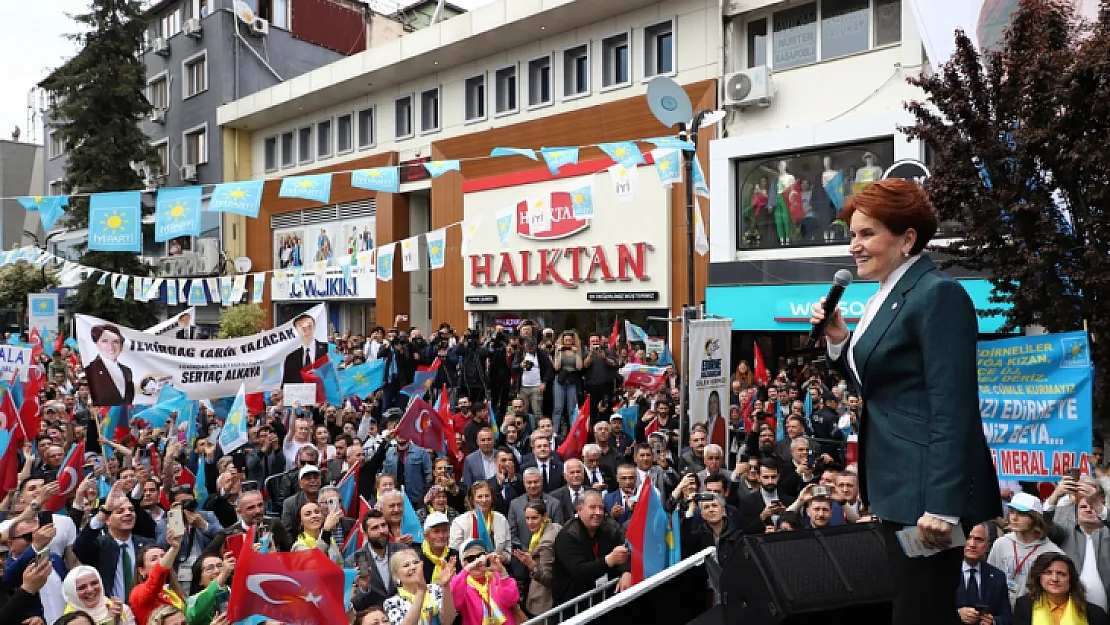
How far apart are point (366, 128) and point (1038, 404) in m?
25.4

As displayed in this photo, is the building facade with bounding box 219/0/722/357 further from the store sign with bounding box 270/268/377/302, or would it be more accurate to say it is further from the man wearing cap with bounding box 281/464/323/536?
the man wearing cap with bounding box 281/464/323/536

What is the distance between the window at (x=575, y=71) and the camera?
21875mm

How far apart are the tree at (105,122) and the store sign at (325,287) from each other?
467 centimetres

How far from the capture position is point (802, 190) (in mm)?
17781

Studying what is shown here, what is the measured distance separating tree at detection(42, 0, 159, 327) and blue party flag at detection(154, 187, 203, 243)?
1844 centimetres

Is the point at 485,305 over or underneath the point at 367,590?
over

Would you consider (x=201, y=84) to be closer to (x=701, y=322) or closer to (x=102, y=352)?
(x=102, y=352)

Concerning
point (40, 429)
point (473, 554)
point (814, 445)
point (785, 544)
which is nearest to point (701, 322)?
point (814, 445)

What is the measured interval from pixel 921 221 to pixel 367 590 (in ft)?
15.6

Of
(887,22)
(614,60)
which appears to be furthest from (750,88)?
(614,60)

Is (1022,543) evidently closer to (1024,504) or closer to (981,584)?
(1024,504)

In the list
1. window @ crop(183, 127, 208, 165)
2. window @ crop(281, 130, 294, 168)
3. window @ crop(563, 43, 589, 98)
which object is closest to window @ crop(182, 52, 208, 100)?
window @ crop(183, 127, 208, 165)

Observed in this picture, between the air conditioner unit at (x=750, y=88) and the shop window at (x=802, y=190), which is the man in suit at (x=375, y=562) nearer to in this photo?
the shop window at (x=802, y=190)

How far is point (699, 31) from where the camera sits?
19.3 m
